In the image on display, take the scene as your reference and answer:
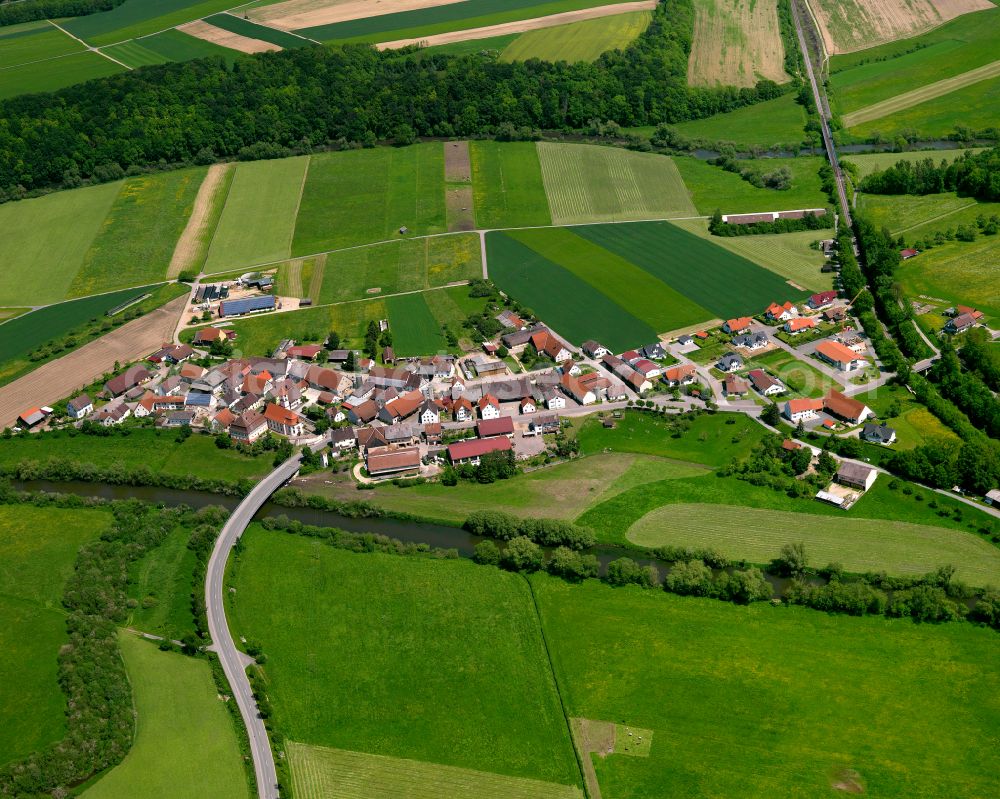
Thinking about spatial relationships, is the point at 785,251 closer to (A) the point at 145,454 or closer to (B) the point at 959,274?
(B) the point at 959,274

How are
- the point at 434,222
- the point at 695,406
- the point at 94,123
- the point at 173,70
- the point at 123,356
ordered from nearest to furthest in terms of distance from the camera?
the point at 695,406, the point at 123,356, the point at 434,222, the point at 94,123, the point at 173,70

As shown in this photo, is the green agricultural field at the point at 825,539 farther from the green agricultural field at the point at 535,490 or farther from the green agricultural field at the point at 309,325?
the green agricultural field at the point at 309,325

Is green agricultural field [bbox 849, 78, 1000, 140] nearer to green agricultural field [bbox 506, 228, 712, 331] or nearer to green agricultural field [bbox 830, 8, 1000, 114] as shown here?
green agricultural field [bbox 830, 8, 1000, 114]

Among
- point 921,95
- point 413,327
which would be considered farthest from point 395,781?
point 921,95

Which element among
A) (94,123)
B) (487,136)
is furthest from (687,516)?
(94,123)

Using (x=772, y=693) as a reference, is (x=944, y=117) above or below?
above

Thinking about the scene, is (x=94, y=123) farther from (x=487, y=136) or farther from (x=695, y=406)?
(x=695, y=406)

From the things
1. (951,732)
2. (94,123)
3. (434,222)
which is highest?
(94,123)
